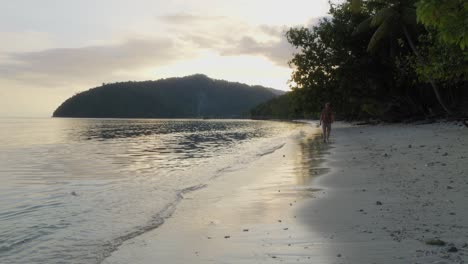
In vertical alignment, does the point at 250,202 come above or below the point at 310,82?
below

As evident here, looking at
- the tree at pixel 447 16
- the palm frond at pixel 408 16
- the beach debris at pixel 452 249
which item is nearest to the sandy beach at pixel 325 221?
the beach debris at pixel 452 249

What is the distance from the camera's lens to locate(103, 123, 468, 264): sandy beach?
17.1 feet

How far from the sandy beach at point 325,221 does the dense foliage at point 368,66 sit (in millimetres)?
22634

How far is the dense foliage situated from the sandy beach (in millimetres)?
22634

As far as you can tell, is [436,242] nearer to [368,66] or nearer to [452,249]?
[452,249]

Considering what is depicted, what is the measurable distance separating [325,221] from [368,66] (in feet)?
114

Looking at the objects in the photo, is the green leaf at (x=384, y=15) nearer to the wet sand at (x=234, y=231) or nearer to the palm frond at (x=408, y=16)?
the palm frond at (x=408, y=16)

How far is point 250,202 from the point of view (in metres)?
9.09

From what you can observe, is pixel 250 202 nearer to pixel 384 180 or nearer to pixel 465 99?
pixel 384 180

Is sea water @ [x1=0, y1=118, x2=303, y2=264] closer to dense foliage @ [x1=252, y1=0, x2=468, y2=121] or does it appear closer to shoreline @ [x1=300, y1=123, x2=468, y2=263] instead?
shoreline @ [x1=300, y1=123, x2=468, y2=263]

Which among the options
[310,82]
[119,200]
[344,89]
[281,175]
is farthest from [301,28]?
[119,200]

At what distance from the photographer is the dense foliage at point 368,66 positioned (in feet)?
105

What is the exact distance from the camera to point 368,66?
38.9 meters

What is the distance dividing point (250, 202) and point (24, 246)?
434cm
